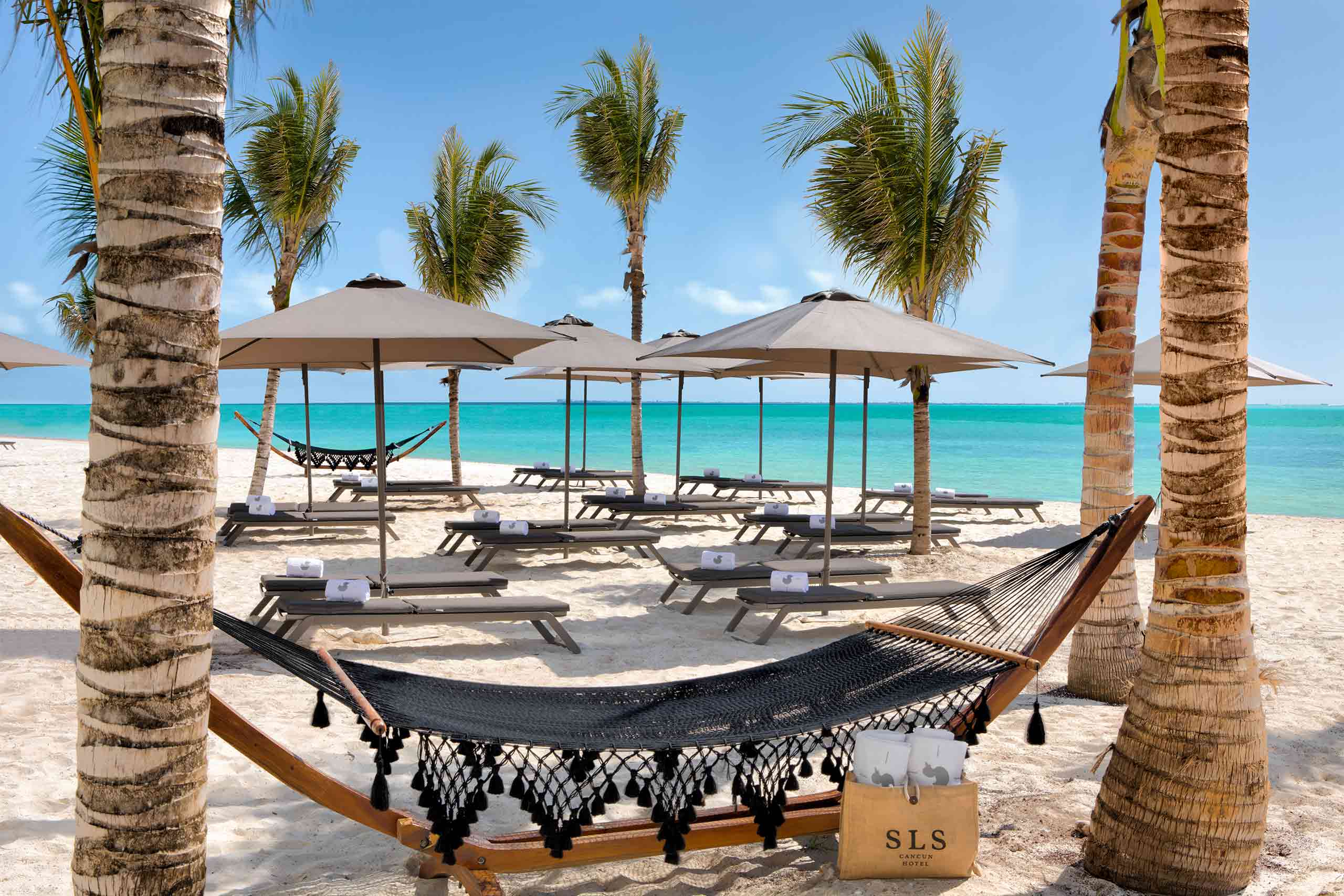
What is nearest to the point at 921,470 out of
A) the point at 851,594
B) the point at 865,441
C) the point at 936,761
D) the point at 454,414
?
the point at 865,441

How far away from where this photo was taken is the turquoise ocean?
2891 centimetres

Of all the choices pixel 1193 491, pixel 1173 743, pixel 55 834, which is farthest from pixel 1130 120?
pixel 55 834

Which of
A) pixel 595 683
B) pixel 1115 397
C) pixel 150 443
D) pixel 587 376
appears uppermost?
pixel 587 376

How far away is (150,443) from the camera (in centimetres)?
166

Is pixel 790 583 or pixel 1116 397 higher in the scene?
pixel 1116 397

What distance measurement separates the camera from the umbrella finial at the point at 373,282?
5723mm

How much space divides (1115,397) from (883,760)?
2527 mm

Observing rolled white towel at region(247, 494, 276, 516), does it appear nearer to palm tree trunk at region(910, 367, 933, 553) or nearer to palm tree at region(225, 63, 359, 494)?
palm tree at region(225, 63, 359, 494)

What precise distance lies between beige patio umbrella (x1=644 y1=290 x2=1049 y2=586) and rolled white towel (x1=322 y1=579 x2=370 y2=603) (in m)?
2.25

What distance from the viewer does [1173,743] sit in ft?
8.68

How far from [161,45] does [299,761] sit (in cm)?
162

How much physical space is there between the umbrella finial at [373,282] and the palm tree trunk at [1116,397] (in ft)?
12.6

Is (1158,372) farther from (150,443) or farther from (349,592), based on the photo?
(150,443)

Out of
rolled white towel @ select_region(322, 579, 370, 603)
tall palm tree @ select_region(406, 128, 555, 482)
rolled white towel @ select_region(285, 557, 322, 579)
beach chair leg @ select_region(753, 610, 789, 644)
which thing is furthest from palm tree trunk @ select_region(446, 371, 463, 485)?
beach chair leg @ select_region(753, 610, 789, 644)
